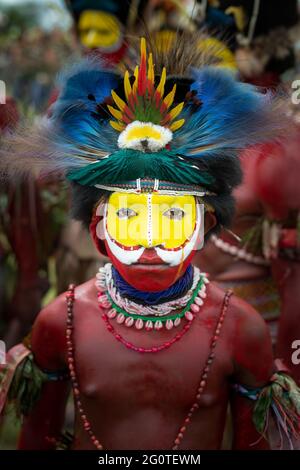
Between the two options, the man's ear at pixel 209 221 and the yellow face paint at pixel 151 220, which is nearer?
the yellow face paint at pixel 151 220

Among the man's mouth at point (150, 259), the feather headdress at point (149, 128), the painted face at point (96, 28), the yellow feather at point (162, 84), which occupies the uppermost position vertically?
the painted face at point (96, 28)

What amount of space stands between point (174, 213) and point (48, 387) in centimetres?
77

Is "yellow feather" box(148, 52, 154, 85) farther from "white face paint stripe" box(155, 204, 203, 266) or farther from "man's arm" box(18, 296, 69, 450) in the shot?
"man's arm" box(18, 296, 69, 450)

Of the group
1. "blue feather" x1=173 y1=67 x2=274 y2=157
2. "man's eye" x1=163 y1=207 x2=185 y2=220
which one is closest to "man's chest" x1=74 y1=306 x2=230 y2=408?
"man's eye" x1=163 y1=207 x2=185 y2=220

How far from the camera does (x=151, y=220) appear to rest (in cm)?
187

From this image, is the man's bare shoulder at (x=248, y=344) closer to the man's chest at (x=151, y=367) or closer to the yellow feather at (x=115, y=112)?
the man's chest at (x=151, y=367)

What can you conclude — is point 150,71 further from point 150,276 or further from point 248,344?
point 248,344

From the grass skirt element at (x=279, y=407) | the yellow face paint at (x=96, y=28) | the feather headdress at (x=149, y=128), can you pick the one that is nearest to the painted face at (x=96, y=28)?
the yellow face paint at (x=96, y=28)

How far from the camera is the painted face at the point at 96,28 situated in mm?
4559

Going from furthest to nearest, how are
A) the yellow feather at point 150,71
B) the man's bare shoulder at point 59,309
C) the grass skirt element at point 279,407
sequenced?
the man's bare shoulder at point 59,309 → the grass skirt element at point 279,407 → the yellow feather at point 150,71

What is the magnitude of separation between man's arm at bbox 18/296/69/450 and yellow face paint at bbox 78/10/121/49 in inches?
110

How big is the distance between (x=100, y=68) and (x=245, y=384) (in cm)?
108

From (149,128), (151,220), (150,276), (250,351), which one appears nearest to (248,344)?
(250,351)

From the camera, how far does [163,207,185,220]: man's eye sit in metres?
1.89
